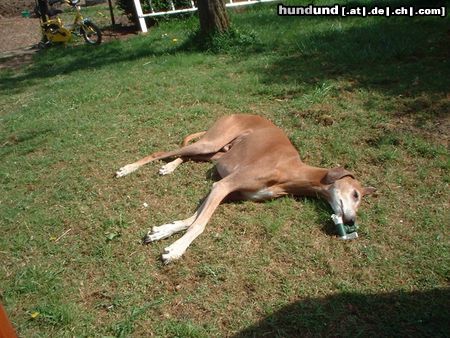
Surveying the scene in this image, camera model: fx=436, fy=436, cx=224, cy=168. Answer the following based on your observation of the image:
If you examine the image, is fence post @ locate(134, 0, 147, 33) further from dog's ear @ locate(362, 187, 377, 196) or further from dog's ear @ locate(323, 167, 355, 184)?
dog's ear @ locate(362, 187, 377, 196)

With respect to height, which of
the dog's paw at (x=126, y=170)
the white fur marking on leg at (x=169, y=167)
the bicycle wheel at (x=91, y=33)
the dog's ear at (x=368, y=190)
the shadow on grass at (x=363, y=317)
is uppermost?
the bicycle wheel at (x=91, y=33)

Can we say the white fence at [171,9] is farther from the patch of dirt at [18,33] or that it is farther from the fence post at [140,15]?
the patch of dirt at [18,33]

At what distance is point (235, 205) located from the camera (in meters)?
4.13

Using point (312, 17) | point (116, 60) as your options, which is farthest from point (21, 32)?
point (312, 17)

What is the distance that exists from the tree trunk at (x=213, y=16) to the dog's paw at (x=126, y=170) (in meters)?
4.73

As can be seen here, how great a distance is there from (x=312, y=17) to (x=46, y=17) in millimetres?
6596

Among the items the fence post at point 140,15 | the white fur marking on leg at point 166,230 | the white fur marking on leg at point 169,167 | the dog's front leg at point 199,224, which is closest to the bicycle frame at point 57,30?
the fence post at point 140,15

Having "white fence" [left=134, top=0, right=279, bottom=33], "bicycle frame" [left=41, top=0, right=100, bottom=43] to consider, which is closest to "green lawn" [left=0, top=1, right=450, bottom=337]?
"bicycle frame" [left=41, top=0, right=100, bottom=43]

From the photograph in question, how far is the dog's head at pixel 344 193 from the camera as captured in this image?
3692 mm

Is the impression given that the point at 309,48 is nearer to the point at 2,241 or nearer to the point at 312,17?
the point at 312,17

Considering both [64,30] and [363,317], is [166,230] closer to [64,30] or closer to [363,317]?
[363,317]

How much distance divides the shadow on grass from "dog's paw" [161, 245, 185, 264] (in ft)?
2.85

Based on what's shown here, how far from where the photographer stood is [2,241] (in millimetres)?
3883

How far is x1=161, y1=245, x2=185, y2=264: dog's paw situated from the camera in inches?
135
